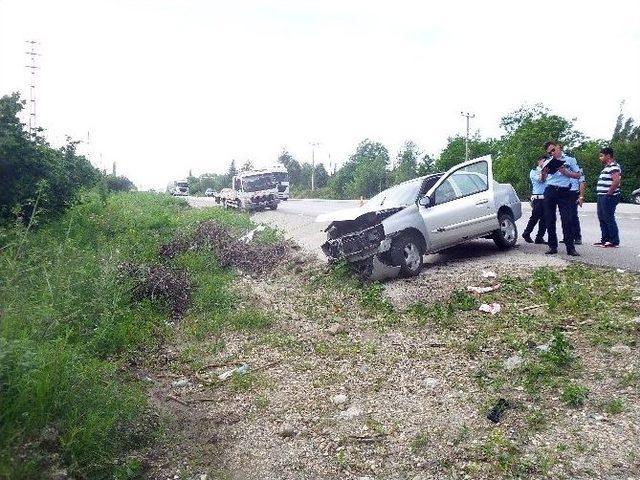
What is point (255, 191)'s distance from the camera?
24.7m

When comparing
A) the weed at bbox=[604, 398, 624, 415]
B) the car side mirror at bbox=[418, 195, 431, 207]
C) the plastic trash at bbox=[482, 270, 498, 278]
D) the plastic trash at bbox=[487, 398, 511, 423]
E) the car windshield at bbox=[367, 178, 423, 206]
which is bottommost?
the plastic trash at bbox=[487, 398, 511, 423]

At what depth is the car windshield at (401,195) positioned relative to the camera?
9008 mm

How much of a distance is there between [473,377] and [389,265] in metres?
3.51

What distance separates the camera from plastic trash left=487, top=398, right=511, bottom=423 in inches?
166

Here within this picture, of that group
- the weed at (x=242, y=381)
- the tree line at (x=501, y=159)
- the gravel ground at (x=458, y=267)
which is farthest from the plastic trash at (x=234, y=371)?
the tree line at (x=501, y=159)

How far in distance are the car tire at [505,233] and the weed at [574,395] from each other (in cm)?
534

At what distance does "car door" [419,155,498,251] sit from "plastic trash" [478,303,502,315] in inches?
88.3

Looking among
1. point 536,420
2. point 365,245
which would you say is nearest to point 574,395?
point 536,420

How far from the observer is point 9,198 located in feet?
37.5

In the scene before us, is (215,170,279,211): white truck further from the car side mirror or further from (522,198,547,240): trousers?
the car side mirror

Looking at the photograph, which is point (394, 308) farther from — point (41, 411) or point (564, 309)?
point (41, 411)

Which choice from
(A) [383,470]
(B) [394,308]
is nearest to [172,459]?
(A) [383,470]

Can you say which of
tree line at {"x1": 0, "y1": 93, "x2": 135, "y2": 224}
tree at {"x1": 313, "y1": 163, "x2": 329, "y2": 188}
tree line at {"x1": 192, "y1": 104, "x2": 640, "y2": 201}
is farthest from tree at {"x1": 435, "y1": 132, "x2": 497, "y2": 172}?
tree line at {"x1": 0, "y1": 93, "x2": 135, "y2": 224}

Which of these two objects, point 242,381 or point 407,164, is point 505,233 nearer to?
point 242,381
